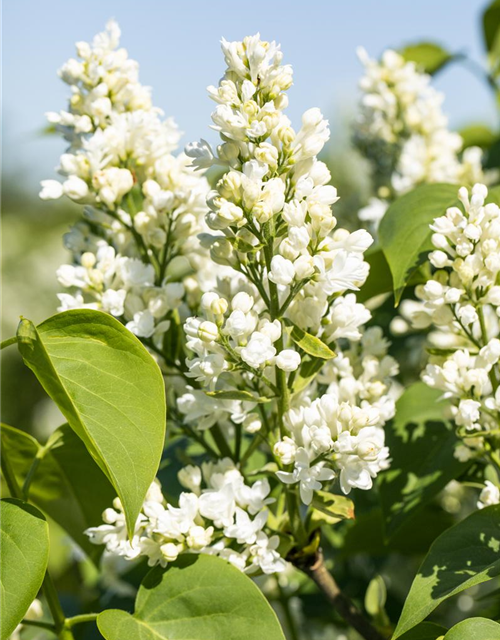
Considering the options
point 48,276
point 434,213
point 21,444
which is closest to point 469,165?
point 434,213

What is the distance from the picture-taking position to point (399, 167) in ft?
5.57

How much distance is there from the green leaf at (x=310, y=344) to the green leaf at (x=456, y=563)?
0.70 feet

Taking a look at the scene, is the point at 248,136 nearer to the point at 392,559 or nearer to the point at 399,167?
the point at 399,167

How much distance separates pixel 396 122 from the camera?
1.83m

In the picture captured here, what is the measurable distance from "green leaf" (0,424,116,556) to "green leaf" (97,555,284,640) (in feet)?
0.71

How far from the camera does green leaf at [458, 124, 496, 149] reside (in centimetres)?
203

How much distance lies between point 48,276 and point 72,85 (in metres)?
3.34

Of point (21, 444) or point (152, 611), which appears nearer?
point (152, 611)

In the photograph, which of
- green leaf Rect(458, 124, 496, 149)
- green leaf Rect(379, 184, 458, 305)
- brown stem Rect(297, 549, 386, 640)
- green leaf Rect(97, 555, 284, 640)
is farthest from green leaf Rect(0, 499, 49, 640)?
green leaf Rect(458, 124, 496, 149)

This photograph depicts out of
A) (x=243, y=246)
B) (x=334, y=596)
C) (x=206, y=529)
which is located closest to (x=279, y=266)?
(x=243, y=246)

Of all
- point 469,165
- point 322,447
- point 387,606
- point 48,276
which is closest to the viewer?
point 322,447

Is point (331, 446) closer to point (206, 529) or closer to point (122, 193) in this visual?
point (206, 529)

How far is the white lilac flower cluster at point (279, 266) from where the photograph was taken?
2.43 ft

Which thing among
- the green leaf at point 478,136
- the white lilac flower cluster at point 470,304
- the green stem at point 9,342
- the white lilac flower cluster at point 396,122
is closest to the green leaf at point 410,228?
the white lilac flower cluster at point 470,304
